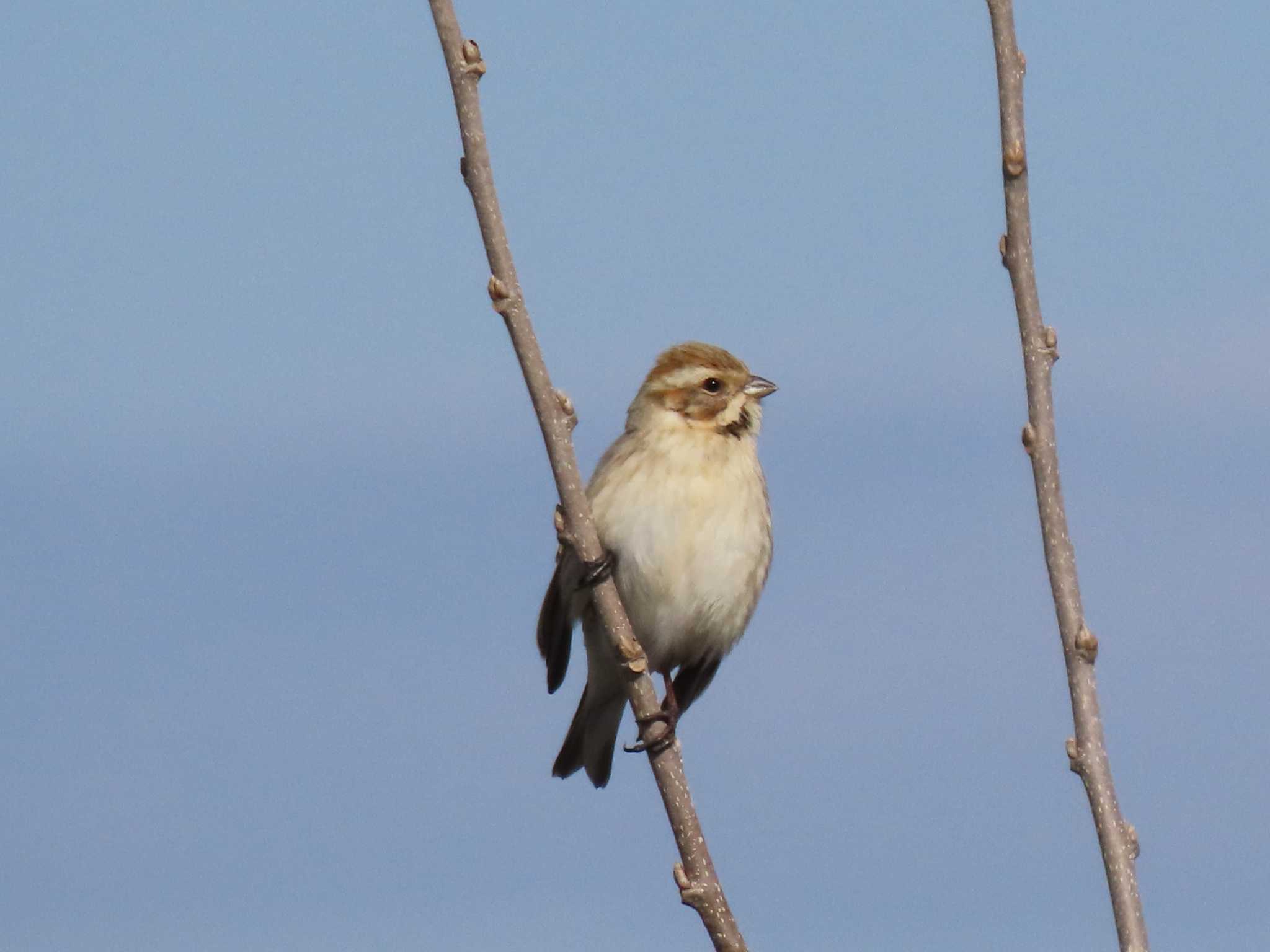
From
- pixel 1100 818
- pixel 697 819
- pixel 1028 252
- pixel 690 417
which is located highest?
pixel 1028 252

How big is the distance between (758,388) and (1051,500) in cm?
386

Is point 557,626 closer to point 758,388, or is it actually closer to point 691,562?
point 691,562

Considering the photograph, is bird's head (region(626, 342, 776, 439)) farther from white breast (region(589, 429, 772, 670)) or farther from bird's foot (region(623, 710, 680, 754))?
bird's foot (region(623, 710, 680, 754))

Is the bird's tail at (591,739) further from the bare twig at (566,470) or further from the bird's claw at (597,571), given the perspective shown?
the bird's claw at (597,571)

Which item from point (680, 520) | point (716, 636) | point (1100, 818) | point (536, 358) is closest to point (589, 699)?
point (716, 636)

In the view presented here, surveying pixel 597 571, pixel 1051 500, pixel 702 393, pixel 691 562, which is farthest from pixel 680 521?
pixel 1051 500

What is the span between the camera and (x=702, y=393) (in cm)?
773

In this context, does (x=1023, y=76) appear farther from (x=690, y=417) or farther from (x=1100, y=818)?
(x=690, y=417)

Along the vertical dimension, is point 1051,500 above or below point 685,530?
above

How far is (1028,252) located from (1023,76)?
16.6 inches

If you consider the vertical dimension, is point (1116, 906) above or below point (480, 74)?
below

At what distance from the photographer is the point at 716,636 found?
7934 millimetres

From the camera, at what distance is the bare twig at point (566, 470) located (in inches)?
176

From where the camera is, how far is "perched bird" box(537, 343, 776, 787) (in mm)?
7316
